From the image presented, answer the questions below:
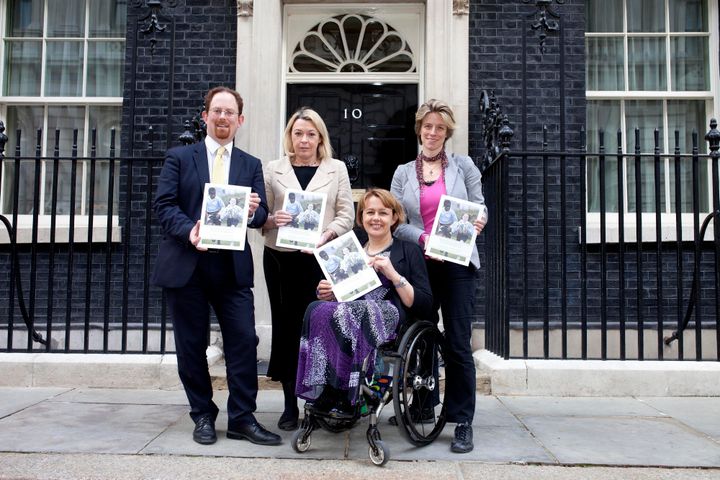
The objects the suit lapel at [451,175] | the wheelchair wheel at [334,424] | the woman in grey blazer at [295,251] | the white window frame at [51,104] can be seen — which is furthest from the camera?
the white window frame at [51,104]

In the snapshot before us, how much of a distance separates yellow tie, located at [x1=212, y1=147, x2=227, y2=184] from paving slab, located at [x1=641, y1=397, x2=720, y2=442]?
3274mm

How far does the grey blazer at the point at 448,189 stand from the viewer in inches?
157

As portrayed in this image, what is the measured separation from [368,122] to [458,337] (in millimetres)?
3690

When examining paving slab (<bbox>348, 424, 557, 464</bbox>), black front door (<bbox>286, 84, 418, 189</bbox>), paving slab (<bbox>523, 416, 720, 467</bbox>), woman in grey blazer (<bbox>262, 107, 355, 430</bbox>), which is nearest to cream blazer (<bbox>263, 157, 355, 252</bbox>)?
woman in grey blazer (<bbox>262, 107, 355, 430</bbox>)

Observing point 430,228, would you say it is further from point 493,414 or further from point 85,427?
point 85,427

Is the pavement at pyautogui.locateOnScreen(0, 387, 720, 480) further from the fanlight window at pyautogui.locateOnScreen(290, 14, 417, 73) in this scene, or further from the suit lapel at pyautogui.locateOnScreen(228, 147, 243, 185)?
the fanlight window at pyautogui.locateOnScreen(290, 14, 417, 73)

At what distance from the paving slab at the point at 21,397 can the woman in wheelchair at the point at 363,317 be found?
2346 mm

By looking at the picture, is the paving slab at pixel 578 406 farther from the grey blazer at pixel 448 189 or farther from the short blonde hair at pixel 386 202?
the short blonde hair at pixel 386 202

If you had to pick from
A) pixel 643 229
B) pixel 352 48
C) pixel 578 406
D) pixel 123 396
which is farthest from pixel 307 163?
pixel 643 229

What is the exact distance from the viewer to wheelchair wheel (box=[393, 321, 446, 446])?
354 centimetres

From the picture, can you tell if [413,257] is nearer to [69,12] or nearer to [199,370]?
[199,370]

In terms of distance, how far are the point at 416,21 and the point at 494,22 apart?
80 centimetres

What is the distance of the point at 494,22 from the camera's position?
703 cm

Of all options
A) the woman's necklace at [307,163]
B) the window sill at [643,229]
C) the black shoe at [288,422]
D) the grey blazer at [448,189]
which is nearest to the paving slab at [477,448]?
the black shoe at [288,422]
